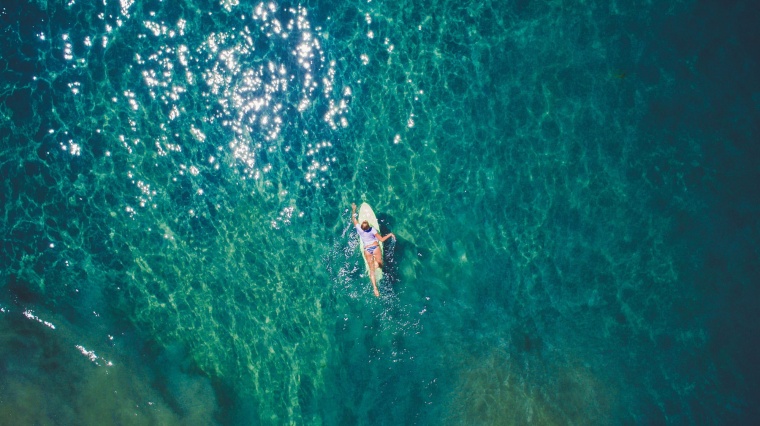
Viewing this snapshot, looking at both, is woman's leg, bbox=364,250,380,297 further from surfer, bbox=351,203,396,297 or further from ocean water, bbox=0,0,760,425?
ocean water, bbox=0,0,760,425

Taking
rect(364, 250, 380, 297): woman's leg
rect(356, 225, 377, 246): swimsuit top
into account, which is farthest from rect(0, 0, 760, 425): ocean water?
rect(356, 225, 377, 246): swimsuit top

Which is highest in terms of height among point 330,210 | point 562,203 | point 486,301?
point 330,210

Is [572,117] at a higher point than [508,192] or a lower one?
higher

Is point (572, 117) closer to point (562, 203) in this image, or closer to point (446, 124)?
point (562, 203)

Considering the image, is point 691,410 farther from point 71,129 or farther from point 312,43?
point 71,129

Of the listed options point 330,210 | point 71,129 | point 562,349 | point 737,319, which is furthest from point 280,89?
point 737,319
